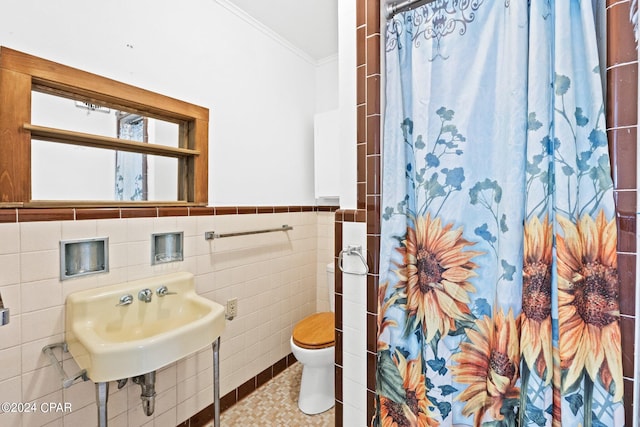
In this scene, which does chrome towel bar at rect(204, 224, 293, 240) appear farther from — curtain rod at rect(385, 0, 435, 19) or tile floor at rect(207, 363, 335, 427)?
curtain rod at rect(385, 0, 435, 19)

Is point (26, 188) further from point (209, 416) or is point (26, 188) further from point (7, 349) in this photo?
point (209, 416)

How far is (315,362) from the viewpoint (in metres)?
1.67

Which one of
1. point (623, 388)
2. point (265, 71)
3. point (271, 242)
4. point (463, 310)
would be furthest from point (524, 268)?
point (265, 71)

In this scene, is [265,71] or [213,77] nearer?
[213,77]

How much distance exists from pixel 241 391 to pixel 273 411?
0.25m

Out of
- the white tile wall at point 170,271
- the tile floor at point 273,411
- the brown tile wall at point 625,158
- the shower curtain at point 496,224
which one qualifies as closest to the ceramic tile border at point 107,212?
the white tile wall at point 170,271

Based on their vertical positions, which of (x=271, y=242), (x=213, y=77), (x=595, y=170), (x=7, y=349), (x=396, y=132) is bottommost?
(x=7, y=349)

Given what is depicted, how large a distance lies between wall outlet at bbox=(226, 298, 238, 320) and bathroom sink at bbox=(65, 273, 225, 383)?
34 cm

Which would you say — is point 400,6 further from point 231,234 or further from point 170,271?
point 170,271

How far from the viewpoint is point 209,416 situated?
5.61 ft

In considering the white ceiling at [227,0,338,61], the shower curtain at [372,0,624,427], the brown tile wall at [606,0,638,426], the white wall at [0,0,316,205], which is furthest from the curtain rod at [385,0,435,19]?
the white wall at [0,0,316,205]

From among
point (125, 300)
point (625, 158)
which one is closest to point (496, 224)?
point (625, 158)

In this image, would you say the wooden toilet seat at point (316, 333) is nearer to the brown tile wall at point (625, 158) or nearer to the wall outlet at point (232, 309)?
the wall outlet at point (232, 309)

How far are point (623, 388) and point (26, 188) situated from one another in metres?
1.97
